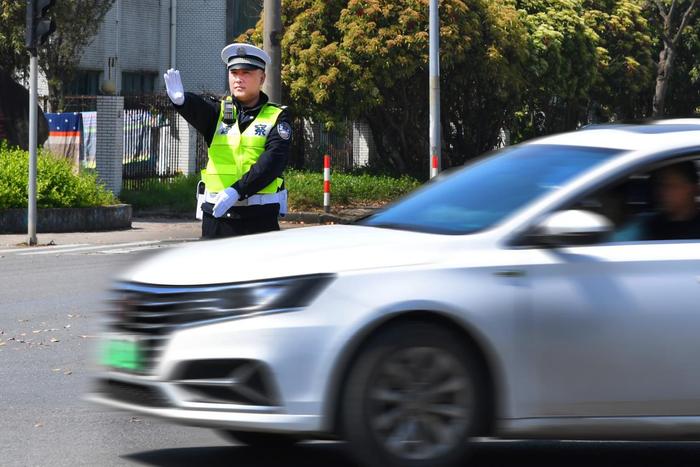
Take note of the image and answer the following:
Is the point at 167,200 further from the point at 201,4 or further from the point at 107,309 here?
the point at 107,309

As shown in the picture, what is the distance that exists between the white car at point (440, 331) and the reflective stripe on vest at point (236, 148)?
5.99ft

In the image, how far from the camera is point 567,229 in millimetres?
6098

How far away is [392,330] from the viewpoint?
5914 mm

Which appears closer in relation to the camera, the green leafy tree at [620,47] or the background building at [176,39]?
the background building at [176,39]

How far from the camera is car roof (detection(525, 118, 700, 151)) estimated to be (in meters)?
6.47

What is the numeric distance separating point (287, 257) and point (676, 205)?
69.8 inches

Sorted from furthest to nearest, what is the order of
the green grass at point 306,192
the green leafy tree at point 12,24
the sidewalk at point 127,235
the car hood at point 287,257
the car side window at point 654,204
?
the green leafy tree at point 12,24 → the green grass at point 306,192 → the sidewalk at point 127,235 → the car side window at point 654,204 → the car hood at point 287,257

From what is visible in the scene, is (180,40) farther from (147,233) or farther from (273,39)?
(273,39)

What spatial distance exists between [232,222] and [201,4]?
111 feet

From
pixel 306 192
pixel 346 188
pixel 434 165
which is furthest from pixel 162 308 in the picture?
pixel 346 188

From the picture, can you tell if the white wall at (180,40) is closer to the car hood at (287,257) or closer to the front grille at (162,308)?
the car hood at (287,257)

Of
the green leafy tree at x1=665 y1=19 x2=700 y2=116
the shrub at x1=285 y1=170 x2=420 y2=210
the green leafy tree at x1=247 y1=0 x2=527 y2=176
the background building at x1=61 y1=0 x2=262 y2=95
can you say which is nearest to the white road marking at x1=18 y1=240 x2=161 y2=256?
the shrub at x1=285 y1=170 x2=420 y2=210

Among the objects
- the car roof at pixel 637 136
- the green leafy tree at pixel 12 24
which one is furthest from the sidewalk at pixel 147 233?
the car roof at pixel 637 136

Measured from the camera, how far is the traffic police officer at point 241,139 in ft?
26.7
